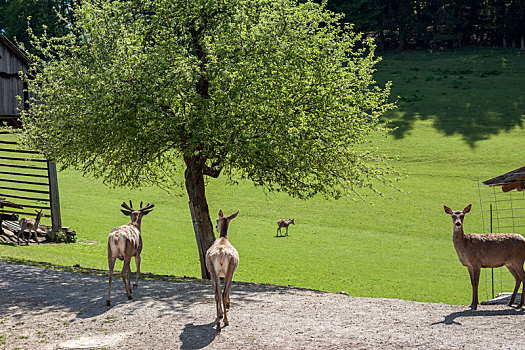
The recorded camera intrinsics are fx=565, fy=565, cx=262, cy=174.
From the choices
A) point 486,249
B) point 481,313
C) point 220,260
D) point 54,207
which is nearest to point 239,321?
point 220,260

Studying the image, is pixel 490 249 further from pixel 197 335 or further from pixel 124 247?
pixel 124 247

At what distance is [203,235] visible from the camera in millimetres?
21656

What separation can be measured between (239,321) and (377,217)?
27913 mm

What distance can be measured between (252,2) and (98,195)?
30831 mm

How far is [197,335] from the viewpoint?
39.6 feet

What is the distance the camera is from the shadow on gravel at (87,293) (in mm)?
14617

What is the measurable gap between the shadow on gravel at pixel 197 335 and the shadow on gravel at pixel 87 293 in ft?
4.84

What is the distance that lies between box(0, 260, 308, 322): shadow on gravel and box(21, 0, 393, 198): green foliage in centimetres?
401

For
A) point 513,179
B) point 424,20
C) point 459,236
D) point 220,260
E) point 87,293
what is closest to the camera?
point 220,260

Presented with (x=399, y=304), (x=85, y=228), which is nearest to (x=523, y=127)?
(x=85, y=228)

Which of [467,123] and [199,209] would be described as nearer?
[199,209]

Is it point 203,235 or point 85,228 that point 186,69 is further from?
point 85,228

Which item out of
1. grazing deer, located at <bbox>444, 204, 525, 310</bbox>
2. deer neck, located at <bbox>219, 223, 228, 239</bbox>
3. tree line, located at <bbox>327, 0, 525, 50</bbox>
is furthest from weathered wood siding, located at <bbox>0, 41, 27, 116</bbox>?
tree line, located at <bbox>327, 0, 525, 50</bbox>

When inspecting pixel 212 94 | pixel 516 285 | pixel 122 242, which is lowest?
pixel 516 285
